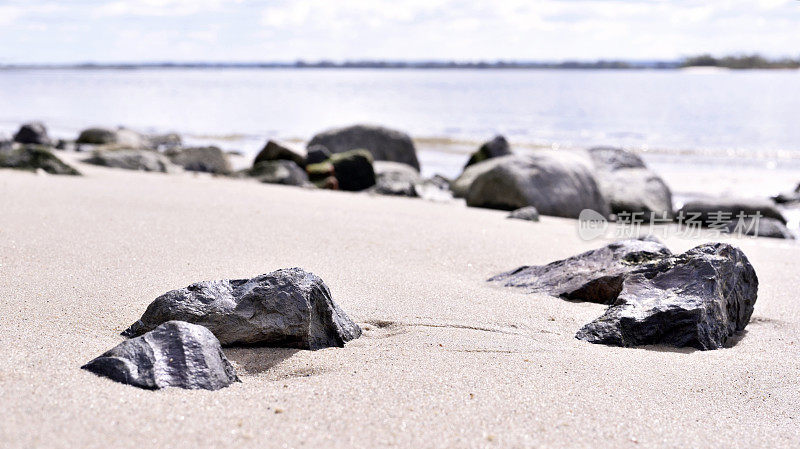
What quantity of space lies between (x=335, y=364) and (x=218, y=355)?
44 centimetres

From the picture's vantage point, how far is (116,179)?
286 inches

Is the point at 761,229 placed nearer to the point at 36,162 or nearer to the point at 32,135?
the point at 36,162

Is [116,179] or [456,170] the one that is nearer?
[116,179]

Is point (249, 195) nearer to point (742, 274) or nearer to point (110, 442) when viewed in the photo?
point (742, 274)

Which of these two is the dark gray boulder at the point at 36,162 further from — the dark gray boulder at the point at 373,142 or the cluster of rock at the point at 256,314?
the dark gray boulder at the point at 373,142

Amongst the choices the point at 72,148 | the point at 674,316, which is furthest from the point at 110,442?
the point at 72,148

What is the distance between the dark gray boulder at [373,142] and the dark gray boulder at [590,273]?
9.03 metres

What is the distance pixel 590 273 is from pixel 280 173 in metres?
6.06

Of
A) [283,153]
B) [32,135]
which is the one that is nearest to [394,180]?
[283,153]

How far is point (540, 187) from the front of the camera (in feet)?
26.4

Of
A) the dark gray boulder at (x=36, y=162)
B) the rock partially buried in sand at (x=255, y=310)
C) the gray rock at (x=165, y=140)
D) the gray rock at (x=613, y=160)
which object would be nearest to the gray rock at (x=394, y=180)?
the gray rock at (x=613, y=160)

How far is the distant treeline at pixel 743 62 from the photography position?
112250 mm

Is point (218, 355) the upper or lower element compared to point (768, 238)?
upper

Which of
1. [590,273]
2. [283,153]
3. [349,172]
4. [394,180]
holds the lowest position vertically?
[394,180]
